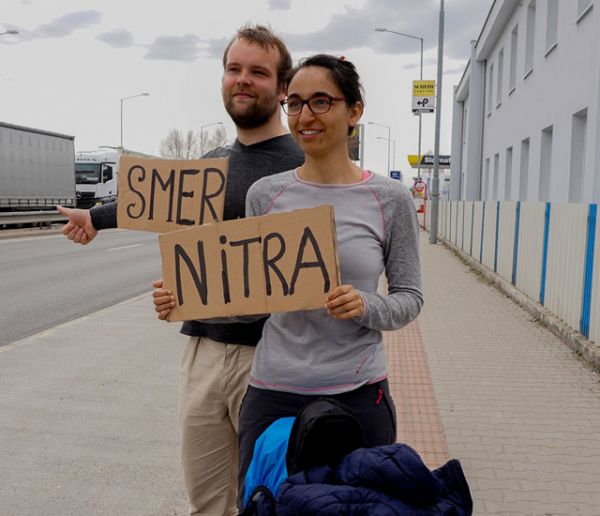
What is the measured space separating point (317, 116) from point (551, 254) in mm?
7685

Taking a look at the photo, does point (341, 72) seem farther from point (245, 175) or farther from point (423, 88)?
point (423, 88)

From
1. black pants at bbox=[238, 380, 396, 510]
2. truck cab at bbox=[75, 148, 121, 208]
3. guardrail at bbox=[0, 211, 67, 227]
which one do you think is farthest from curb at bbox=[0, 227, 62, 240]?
black pants at bbox=[238, 380, 396, 510]

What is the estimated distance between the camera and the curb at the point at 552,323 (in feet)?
21.8

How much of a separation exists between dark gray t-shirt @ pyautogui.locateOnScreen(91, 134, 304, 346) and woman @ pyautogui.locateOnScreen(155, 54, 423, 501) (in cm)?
40

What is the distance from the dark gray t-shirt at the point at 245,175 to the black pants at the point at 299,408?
0.44 meters

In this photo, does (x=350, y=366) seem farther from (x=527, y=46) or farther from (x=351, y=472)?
(x=527, y=46)

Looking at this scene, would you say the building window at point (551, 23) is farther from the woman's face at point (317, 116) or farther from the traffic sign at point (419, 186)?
the traffic sign at point (419, 186)

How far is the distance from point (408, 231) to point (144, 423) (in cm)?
333

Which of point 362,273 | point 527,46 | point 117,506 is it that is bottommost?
point 117,506

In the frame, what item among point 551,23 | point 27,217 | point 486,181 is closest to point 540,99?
point 551,23

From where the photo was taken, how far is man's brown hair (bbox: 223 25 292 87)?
2.44 m

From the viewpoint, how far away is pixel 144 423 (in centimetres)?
476

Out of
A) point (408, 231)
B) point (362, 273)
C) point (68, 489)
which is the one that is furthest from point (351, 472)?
point (68, 489)

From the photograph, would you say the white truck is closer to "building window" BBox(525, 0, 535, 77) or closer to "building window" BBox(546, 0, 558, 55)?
"building window" BBox(525, 0, 535, 77)
